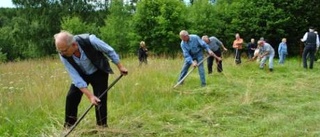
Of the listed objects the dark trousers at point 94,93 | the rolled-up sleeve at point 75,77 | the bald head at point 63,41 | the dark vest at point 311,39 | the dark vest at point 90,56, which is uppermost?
the bald head at point 63,41

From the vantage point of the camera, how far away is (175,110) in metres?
6.64

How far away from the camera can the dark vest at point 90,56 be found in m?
4.70

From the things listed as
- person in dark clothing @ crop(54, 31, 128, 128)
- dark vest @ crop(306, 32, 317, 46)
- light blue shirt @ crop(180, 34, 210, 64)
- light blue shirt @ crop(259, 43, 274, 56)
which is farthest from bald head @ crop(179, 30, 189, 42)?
dark vest @ crop(306, 32, 317, 46)

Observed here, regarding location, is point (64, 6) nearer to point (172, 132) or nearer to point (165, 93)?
point (165, 93)

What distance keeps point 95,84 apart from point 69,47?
83cm

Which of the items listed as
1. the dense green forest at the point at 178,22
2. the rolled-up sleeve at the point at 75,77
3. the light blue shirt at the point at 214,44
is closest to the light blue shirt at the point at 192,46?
the light blue shirt at the point at 214,44

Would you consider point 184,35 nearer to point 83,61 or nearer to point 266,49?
point 83,61

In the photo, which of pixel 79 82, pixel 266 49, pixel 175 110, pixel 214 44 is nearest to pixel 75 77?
pixel 79 82

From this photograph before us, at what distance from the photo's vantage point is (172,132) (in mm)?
5258

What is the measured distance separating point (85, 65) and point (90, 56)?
0.53 feet

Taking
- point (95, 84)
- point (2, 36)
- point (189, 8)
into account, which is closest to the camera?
point (95, 84)

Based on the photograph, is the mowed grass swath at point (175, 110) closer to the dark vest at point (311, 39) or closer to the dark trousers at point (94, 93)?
the dark trousers at point (94, 93)

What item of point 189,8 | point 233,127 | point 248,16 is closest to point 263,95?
point 233,127

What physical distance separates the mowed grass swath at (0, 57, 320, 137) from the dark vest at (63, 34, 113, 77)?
876 mm
